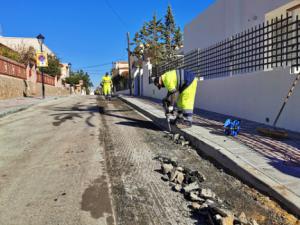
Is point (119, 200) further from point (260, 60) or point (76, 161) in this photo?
point (260, 60)

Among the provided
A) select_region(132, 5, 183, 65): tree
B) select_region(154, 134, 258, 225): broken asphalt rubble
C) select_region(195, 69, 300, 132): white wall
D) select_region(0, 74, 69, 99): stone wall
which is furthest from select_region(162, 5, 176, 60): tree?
select_region(154, 134, 258, 225): broken asphalt rubble

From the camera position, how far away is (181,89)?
701 centimetres

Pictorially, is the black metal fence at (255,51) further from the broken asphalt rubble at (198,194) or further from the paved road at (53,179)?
the paved road at (53,179)

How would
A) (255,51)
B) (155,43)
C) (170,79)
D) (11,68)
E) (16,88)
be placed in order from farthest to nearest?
(155,43) → (16,88) → (11,68) → (255,51) → (170,79)

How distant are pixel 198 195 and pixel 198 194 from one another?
0.07 ft

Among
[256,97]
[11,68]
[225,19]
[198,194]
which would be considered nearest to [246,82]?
[256,97]

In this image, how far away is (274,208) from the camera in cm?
309

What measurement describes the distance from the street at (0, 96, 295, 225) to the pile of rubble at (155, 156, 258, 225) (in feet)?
0.30

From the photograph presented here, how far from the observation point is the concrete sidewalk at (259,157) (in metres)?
3.28

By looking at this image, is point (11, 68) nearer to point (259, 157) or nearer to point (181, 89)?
point (181, 89)

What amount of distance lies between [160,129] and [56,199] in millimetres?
4703

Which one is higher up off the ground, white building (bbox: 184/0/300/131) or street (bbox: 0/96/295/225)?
white building (bbox: 184/0/300/131)

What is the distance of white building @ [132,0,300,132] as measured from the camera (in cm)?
647

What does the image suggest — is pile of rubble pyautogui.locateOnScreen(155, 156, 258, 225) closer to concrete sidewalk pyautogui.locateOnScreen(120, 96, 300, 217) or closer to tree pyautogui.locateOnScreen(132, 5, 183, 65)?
concrete sidewalk pyautogui.locateOnScreen(120, 96, 300, 217)
